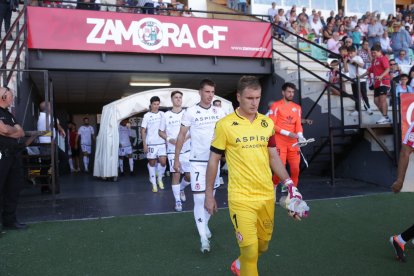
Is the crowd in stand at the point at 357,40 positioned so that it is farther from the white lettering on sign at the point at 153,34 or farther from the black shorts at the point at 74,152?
the black shorts at the point at 74,152

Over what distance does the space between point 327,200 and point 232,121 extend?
4.63 metres

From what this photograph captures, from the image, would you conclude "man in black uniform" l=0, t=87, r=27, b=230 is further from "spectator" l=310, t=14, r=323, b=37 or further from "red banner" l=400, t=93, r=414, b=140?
"spectator" l=310, t=14, r=323, b=37

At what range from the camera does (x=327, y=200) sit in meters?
7.45

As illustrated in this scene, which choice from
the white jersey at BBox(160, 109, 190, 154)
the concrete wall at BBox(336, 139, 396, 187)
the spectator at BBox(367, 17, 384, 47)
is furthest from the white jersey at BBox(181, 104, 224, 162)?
the spectator at BBox(367, 17, 384, 47)

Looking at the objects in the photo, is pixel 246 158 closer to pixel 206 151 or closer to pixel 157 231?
pixel 206 151

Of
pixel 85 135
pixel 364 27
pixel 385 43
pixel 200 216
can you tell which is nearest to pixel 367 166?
pixel 200 216

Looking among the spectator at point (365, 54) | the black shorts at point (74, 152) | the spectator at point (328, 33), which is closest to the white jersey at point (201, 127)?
the spectator at point (365, 54)

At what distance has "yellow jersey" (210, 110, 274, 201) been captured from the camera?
11.2 ft

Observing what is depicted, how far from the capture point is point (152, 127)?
368 inches

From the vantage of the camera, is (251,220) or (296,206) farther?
(251,220)

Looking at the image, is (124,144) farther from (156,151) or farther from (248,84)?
(248,84)

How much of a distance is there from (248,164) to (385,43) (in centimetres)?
1499

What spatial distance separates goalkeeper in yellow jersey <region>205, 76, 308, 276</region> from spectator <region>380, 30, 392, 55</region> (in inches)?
561

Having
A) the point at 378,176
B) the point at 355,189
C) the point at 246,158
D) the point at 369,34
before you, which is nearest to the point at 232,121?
the point at 246,158
